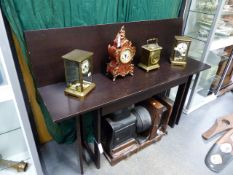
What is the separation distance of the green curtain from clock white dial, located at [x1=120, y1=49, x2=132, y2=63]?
0.97ft

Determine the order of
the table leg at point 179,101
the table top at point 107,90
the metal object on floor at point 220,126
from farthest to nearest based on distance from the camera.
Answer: the metal object on floor at point 220,126, the table leg at point 179,101, the table top at point 107,90

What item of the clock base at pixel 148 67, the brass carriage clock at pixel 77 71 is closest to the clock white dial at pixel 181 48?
the clock base at pixel 148 67

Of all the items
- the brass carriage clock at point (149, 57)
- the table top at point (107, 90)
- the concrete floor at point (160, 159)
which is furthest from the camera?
the concrete floor at point (160, 159)

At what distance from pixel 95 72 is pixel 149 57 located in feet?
1.37

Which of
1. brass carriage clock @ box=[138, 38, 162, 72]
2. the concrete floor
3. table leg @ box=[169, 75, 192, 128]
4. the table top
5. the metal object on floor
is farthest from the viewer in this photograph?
the metal object on floor

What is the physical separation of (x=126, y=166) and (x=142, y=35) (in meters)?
1.09

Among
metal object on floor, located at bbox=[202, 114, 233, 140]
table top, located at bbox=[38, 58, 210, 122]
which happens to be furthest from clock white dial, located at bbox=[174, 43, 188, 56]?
metal object on floor, located at bbox=[202, 114, 233, 140]

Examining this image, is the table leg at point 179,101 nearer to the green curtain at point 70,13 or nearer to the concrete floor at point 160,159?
the concrete floor at point 160,159

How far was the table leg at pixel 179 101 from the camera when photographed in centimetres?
166

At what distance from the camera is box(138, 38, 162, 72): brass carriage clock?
133 cm

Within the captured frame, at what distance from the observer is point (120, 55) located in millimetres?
1178

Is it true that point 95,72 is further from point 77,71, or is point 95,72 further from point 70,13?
point 70,13

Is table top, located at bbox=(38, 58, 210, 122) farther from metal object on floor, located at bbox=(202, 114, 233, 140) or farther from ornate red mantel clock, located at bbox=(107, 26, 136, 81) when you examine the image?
metal object on floor, located at bbox=(202, 114, 233, 140)

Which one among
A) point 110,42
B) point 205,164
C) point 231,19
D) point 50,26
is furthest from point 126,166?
point 231,19
